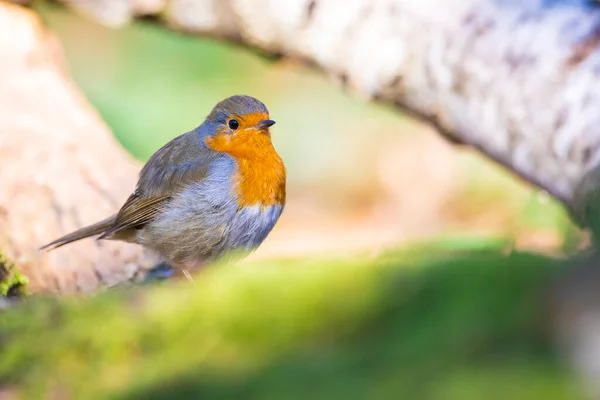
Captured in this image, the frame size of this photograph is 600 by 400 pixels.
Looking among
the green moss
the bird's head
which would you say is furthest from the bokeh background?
the green moss

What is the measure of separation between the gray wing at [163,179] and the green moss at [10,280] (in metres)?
0.41

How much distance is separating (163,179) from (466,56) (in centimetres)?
176

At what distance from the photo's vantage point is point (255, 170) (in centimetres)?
377

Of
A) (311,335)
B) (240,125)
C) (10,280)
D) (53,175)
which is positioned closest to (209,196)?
(240,125)

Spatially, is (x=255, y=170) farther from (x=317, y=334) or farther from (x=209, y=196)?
(x=317, y=334)

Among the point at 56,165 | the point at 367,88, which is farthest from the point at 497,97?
the point at 56,165

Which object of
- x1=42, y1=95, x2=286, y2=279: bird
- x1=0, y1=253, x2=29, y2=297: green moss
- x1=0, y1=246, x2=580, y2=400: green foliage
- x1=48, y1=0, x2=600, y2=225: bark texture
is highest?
x1=48, y1=0, x2=600, y2=225: bark texture

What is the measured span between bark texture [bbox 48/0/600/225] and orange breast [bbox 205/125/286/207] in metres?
1.26

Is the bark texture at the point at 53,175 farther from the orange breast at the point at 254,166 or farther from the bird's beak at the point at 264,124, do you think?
the bird's beak at the point at 264,124

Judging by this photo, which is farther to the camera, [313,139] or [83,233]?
[313,139]

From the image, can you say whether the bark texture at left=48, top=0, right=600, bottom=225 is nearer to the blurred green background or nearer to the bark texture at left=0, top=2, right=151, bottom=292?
the bark texture at left=0, top=2, right=151, bottom=292

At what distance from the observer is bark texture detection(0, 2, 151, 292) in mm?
4004

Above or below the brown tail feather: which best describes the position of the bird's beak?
above

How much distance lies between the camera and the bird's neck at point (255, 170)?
3734mm
